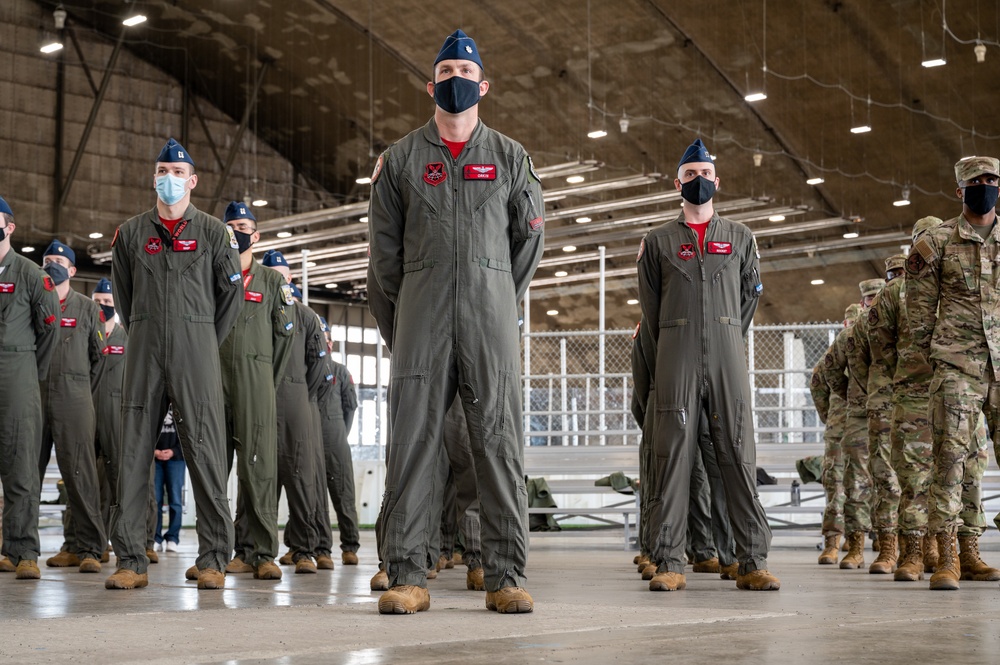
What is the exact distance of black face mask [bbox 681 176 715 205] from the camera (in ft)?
19.1

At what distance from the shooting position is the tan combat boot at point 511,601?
400cm

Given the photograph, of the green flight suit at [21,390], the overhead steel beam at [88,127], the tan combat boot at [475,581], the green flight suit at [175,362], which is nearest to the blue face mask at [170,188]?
the green flight suit at [175,362]

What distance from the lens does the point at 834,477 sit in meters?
8.45

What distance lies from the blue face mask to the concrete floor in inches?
71.3

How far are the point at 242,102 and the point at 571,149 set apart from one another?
913 cm

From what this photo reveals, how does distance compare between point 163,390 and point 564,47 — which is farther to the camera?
point 564,47

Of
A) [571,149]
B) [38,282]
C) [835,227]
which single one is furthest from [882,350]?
[835,227]

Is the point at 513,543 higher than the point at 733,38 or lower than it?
lower

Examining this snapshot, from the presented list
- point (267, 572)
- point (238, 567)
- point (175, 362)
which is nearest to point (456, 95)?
point (175, 362)

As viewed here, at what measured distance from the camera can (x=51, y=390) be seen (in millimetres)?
7602

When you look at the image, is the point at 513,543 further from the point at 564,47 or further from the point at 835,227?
the point at 835,227

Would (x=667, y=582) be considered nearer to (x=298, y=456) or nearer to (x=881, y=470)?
(x=881, y=470)

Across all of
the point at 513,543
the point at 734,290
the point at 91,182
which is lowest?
the point at 513,543

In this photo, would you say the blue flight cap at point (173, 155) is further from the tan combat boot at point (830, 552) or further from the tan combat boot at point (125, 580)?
the tan combat boot at point (830, 552)
